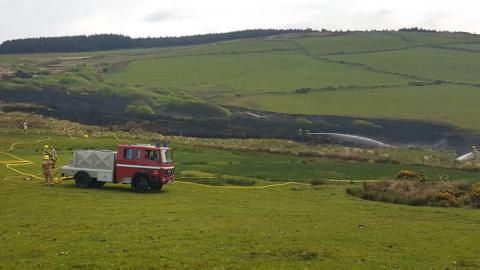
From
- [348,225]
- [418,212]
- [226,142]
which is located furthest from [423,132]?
[348,225]

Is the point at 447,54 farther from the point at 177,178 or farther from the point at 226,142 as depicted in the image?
the point at 177,178

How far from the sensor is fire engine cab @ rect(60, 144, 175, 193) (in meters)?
42.5

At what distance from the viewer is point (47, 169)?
4162 cm

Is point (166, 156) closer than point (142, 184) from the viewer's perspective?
No

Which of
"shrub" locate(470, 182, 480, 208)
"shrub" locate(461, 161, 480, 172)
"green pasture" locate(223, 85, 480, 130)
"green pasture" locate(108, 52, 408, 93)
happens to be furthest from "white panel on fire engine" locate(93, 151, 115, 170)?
"green pasture" locate(108, 52, 408, 93)

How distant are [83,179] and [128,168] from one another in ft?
10.5

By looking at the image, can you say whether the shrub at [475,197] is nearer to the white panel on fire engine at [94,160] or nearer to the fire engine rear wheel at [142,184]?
the fire engine rear wheel at [142,184]

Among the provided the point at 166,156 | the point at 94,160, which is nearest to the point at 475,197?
the point at 166,156

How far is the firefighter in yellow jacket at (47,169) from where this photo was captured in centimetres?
4122

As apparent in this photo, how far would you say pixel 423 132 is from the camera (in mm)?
105312

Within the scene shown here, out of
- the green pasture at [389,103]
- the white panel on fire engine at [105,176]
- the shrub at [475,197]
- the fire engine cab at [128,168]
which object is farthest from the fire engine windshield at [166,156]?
the green pasture at [389,103]

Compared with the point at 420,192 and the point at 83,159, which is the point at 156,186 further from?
the point at 420,192

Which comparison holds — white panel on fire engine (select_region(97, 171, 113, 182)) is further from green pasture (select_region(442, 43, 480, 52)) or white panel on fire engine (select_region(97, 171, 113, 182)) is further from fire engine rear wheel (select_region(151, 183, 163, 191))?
green pasture (select_region(442, 43, 480, 52))

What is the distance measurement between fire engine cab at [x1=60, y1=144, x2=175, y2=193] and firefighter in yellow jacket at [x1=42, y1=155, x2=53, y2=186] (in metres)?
1.11
